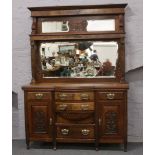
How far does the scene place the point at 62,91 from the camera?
3.35 metres

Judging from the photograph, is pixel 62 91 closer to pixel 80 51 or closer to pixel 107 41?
pixel 80 51

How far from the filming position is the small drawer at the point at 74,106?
10.9 feet

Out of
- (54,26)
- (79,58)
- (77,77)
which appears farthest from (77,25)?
(77,77)

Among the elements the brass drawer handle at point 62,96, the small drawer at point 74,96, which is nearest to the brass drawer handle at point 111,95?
the small drawer at point 74,96

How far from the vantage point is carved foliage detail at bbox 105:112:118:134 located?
3.34 m

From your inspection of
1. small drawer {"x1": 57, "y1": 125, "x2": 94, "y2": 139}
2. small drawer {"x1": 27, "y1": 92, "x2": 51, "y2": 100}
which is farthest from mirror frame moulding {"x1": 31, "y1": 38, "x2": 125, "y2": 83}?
small drawer {"x1": 57, "y1": 125, "x2": 94, "y2": 139}

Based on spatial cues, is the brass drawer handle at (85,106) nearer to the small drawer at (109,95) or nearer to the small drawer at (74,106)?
the small drawer at (74,106)

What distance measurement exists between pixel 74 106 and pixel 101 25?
1146mm

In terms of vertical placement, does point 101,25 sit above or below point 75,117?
above

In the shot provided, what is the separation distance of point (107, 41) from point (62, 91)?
0.93 meters

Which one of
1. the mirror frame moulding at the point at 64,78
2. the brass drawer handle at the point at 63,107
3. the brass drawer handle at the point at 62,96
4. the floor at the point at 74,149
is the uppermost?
the mirror frame moulding at the point at 64,78

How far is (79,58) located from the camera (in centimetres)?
371

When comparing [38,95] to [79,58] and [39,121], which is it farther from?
[79,58]

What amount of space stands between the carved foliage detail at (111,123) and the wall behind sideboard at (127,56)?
1.56 ft
